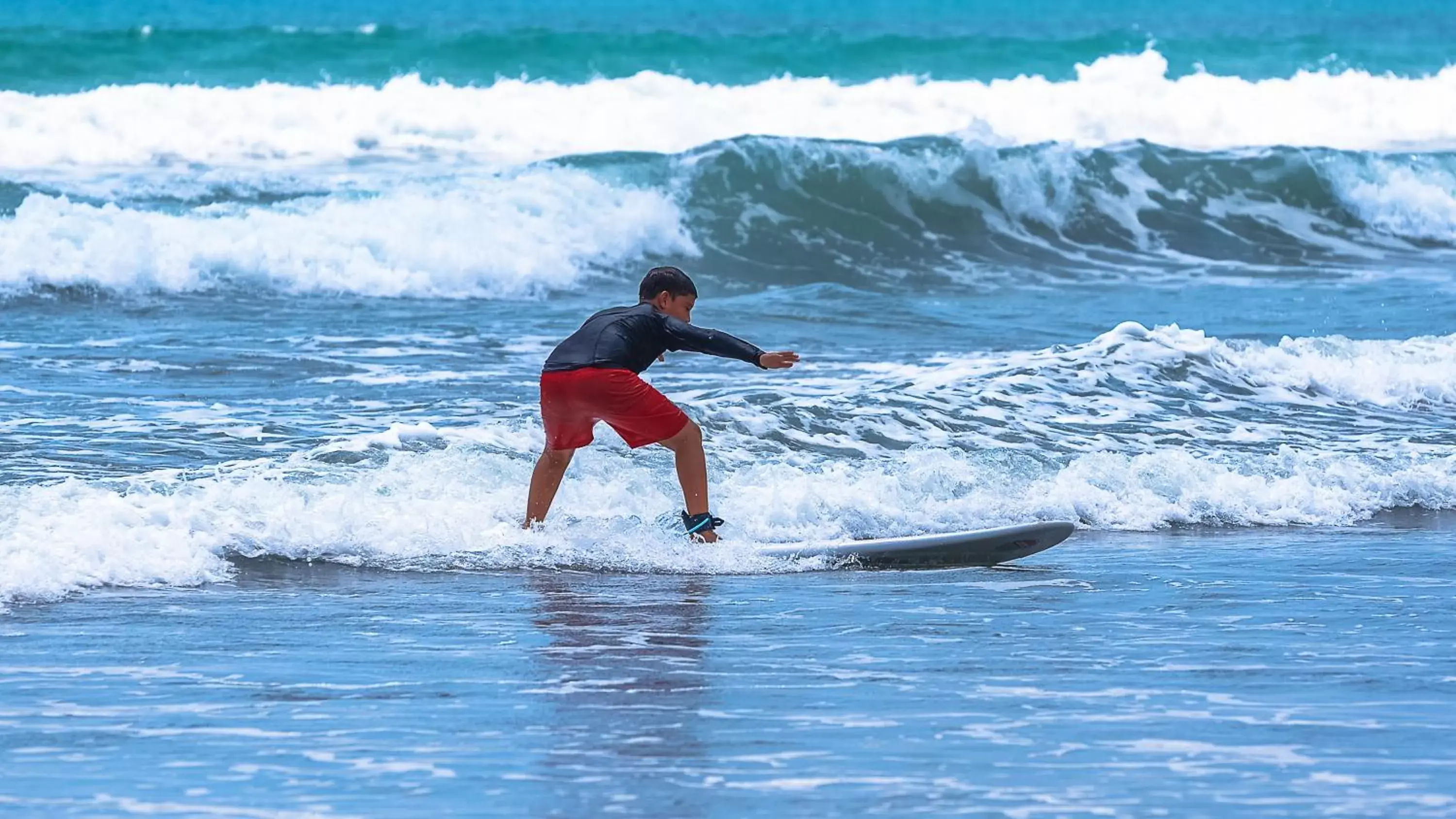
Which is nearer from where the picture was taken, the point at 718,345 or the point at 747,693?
the point at 747,693

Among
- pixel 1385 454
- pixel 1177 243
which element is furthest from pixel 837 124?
pixel 1385 454

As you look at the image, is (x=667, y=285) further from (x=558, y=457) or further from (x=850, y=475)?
(x=850, y=475)

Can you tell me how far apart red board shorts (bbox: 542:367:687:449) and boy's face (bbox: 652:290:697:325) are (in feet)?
0.99

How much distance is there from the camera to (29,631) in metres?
6.45

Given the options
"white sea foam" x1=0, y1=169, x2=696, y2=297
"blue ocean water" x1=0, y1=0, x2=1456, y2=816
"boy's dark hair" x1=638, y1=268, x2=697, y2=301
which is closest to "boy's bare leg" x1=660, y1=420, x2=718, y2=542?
"blue ocean water" x1=0, y1=0, x2=1456, y2=816

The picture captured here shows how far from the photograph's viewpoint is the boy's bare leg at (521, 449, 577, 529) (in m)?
8.19

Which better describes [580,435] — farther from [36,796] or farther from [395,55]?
[395,55]

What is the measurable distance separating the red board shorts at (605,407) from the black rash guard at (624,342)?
34 millimetres

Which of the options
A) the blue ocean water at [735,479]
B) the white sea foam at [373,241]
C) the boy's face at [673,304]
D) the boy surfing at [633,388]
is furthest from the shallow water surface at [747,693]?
the white sea foam at [373,241]

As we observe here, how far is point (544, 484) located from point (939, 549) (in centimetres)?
166

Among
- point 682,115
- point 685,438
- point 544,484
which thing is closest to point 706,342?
point 685,438

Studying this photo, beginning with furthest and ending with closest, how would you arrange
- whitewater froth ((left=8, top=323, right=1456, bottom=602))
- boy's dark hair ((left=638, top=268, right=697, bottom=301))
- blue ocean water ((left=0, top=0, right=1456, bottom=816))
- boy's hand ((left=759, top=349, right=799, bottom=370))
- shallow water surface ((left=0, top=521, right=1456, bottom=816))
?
boy's dark hair ((left=638, top=268, right=697, bottom=301)), whitewater froth ((left=8, top=323, right=1456, bottom=602)), boy's hand ((left=759, top=349, right=799, bottom=370)), blue ocean water ((left=0, top=0, right=1456, bottom=816)), shallow water surface ((left=0, top=521, right=1456, bottom=816))

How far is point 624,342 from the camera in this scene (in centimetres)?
797

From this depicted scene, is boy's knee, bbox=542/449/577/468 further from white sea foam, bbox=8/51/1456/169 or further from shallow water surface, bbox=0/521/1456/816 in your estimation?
white sea foam, bbox=8/51/1456/169
